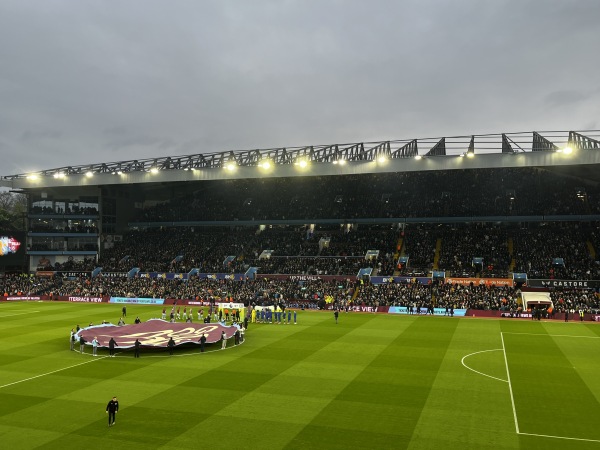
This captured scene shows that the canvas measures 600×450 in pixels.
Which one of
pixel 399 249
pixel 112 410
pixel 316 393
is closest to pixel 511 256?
pixel 399 249

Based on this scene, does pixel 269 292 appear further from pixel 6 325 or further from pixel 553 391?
pixel 553 391

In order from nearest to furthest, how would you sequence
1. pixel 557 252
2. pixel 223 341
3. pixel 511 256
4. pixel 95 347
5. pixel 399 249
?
pixel 95 347 < pixel 223 341 < pixel 557 252 < pixel 511 256 < pixel 399 249

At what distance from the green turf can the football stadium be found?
12 centimetres

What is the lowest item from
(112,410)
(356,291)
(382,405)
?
(382,405)

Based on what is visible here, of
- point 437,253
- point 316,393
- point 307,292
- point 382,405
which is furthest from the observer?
point 437,253

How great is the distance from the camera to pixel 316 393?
817 inches

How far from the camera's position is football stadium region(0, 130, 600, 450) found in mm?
17672

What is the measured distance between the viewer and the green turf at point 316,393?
16.0 meters

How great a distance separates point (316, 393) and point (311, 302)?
3344 centimetres

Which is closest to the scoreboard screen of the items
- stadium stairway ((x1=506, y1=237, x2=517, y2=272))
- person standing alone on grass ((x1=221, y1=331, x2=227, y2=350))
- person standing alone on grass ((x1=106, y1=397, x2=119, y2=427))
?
person standing alone on grass ((x1=221, y1=331, x2=227, y2=350))

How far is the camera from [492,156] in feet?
177

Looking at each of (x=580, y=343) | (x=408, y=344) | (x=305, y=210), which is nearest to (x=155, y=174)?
(x=305, y=210)

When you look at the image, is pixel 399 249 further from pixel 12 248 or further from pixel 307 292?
pixel 12 248

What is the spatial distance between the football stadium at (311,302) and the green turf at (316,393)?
0.40 feet
